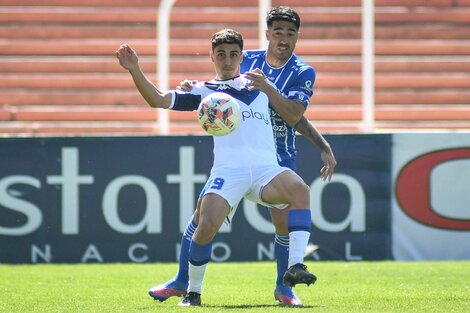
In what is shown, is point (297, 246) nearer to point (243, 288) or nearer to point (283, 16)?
point (283, 16)

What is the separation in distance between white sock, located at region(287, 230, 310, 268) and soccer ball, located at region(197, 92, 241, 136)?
814 mm

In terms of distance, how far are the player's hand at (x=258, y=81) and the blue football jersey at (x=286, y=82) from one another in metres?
0.36

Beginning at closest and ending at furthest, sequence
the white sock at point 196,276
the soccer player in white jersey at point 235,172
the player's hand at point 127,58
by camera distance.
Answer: the player's hand at point 127,58, the soccer player in white jersey at point 235,172, the white sock at point 196,276

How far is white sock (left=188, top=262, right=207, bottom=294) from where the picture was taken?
24.1 feet

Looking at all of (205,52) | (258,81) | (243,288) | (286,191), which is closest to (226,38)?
(258,81)

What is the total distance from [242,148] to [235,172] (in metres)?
0.17

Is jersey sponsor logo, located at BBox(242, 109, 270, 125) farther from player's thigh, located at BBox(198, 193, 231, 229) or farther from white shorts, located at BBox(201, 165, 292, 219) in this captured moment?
player's thigh, located at BBox(198, 193, 231, 229)

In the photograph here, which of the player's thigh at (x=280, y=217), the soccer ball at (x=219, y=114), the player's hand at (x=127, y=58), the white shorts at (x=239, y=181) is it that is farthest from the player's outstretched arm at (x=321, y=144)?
the player's hand at (x=127, y=58)

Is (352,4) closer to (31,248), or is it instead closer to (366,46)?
(366,46)

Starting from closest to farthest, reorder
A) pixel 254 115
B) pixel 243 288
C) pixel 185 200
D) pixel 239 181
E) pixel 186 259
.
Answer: pixel 239 181 < pixel 254 115 < pixel 186 259 < pixel 243 288 < pixel 185 200

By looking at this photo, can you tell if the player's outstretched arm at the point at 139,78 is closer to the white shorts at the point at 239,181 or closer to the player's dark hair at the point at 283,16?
the white shorts at the point at 239,181

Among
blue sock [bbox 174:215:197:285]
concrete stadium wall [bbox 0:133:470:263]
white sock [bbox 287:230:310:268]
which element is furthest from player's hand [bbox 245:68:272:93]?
concrete stadium wall [bbox 0:133:470:263]

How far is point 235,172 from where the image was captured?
23.9ft

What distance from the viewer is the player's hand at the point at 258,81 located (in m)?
7.25
